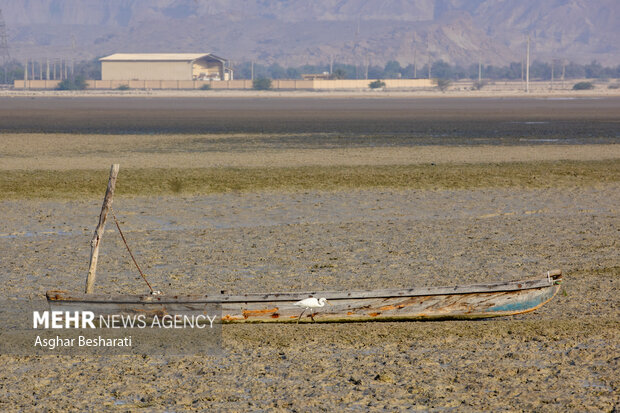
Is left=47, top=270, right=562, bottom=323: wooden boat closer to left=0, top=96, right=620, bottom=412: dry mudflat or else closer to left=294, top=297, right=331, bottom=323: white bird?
left=294, top=297, right=331, bottom=323: white bird

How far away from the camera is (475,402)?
10117 mm

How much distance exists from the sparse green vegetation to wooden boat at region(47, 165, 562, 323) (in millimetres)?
14704

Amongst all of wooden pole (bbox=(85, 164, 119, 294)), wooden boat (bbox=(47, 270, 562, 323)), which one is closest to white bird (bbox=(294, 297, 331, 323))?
wooden boat (bbox=(47, 270, 562, 323))

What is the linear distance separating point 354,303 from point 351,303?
0.04 metres

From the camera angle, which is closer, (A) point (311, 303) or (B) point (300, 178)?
(A) point (311, 303)

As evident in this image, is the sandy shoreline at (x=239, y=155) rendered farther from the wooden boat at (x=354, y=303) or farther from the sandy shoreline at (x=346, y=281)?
the wooden boat at (x=354, y=303)

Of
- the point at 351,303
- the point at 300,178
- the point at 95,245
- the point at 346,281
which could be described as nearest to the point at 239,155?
the point at 300,178

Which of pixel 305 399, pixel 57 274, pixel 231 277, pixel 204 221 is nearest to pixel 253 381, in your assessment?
pixel 305 399

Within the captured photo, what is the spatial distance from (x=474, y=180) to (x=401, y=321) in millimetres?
17582

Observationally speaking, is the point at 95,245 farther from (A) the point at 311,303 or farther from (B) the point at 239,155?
(B) the point at 239,155

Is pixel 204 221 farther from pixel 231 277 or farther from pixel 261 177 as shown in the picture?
pixel 261 177

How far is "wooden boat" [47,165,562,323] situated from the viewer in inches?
484

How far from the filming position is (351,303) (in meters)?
12.5

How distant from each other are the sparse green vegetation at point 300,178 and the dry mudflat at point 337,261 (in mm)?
116
